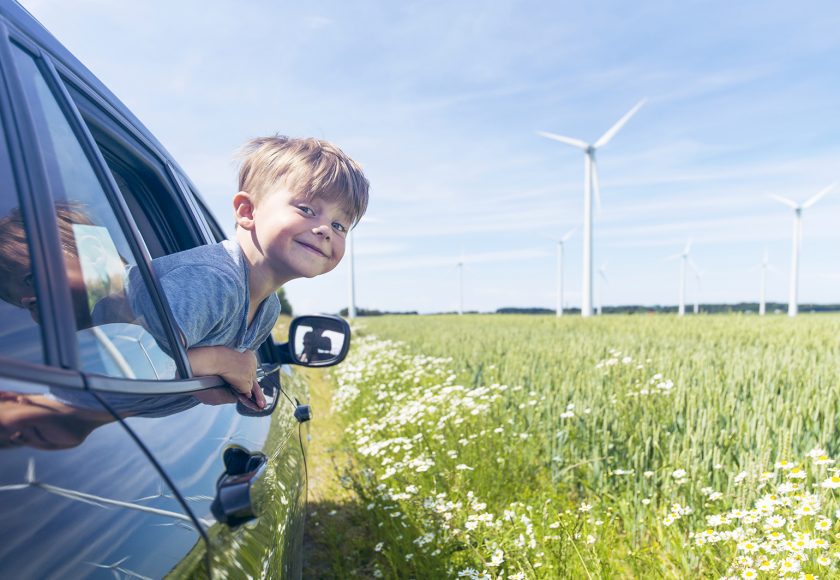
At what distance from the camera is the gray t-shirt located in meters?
1.62

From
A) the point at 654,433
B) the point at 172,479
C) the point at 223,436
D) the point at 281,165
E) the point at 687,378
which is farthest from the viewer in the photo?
the point at 687,378

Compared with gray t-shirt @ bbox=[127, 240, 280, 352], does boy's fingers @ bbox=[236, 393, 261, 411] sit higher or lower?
lower

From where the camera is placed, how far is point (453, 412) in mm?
5035

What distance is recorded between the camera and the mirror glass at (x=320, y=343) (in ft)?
9.34

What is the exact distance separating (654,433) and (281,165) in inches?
124

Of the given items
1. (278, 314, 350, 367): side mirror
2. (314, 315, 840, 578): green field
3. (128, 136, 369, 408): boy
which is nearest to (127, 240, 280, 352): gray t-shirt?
(128, 136, 369, 408): boy

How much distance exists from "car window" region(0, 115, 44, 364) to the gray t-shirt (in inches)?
15.4

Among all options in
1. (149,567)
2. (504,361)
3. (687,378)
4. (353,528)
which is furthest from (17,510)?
(504,361)

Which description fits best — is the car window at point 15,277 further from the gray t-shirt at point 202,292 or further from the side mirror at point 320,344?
the side mirror at point 320,344

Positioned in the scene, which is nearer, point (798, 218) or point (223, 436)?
point (223, 436)

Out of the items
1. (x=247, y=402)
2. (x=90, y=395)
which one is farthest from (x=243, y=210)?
(x=90, y=395)

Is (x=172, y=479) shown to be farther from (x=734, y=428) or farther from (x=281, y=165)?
(x=734, y=428)

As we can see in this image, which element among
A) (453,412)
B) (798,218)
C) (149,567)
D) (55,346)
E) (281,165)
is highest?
(798,218)

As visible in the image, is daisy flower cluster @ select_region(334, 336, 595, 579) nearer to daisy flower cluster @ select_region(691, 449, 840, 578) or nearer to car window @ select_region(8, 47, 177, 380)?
daisy flower cluster @ select_region(691, 449, 840, 578)
